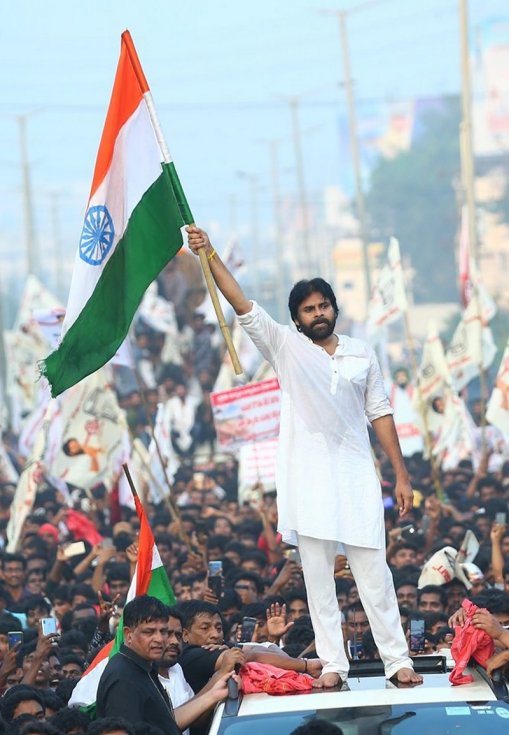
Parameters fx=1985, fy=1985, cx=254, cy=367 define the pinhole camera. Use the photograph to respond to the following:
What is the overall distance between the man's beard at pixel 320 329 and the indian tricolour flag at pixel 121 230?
0.98 metres

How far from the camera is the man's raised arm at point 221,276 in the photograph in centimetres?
768

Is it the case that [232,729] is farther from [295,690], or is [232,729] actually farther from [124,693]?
[124,693]

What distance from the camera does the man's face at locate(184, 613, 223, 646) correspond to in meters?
9.10

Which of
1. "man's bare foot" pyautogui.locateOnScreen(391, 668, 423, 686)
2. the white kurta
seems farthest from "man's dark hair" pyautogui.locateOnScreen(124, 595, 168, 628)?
"man's bare foot" pyautogui.locateOnScreen(391, 668, 423, 686)

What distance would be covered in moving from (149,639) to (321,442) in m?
1.03

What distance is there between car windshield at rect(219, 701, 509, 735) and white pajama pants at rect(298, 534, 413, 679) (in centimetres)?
114

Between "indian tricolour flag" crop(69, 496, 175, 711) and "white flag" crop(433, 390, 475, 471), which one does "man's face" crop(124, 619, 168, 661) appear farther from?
"white flag" crop(433, 390, 475, 471)

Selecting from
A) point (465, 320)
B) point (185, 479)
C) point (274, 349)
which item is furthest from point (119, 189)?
point (185, 479)

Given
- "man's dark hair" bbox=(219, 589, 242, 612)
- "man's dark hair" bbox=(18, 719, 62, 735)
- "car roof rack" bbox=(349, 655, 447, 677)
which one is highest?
"car roof rack" bbox=(349, 655, 447, 677)

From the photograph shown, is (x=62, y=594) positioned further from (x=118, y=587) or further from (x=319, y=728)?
(x=319, y=728)

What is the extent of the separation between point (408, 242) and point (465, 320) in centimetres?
8059

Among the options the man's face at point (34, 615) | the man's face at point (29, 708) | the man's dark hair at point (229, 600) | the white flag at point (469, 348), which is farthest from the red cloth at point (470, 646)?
the white flag at point (469, 348)

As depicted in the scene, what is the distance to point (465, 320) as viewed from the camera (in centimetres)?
2370

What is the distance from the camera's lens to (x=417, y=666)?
24.6 feet
